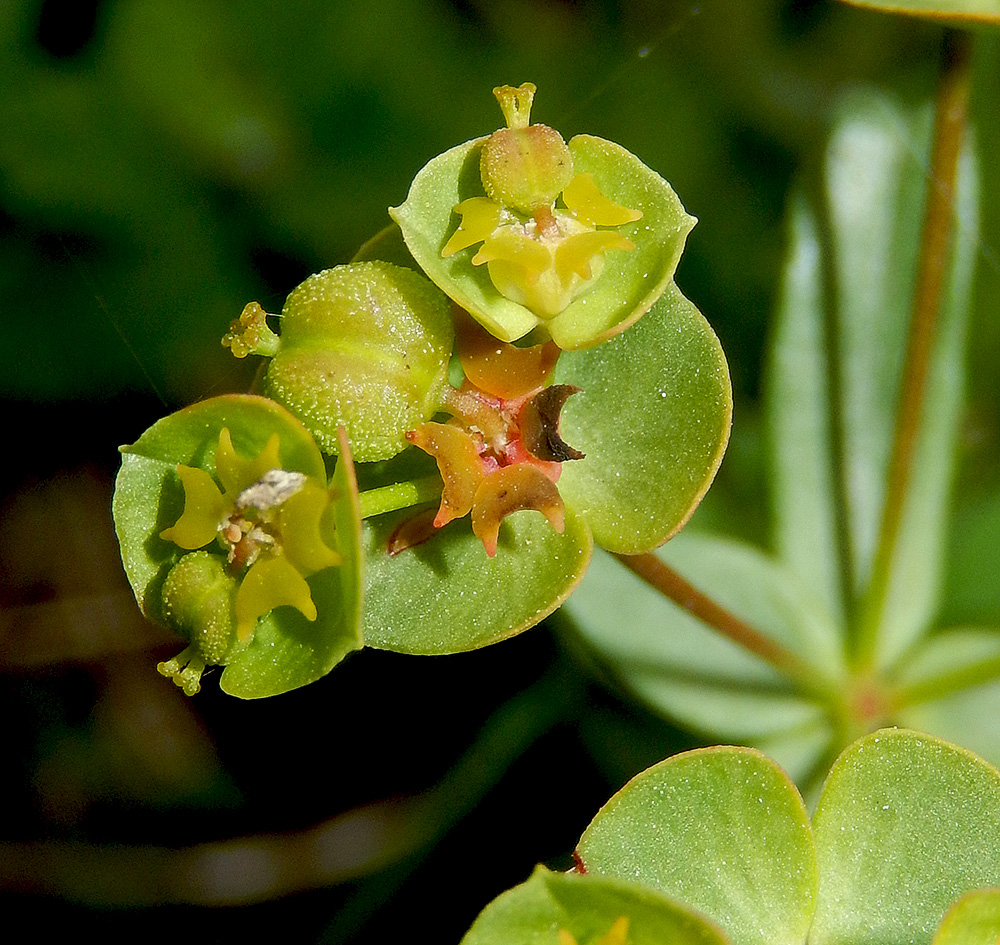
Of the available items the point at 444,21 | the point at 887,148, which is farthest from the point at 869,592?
the point at 444,21

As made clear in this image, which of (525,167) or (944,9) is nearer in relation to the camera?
(525,167)

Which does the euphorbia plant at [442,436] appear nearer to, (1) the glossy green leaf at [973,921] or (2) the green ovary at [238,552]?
(2) the green ovary at [238,552]

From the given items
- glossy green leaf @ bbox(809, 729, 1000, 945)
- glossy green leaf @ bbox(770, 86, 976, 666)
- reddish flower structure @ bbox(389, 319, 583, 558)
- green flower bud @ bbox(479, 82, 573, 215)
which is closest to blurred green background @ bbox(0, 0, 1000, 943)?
glossy green leaf @ bbox(770, 86, 976, 666)

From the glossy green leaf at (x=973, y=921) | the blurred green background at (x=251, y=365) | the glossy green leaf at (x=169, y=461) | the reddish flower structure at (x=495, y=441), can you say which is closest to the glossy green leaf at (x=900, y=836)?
the glossy green leaf at (x=973, y=921)

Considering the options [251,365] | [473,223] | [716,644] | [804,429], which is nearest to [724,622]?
[716,644]

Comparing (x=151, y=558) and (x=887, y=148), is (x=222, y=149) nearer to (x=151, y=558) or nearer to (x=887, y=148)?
(x=887, y=148)

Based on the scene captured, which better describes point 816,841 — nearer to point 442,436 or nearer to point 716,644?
point 442,436
